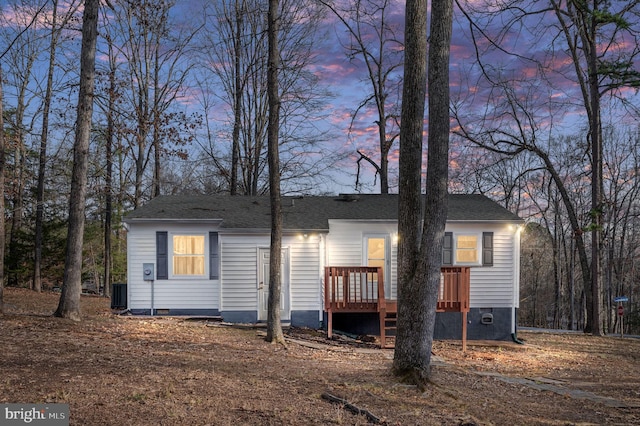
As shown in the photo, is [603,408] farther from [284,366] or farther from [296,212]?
[296,212]

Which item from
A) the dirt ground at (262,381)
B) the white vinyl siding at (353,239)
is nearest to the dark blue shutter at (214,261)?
the dirt ground at (262,381)

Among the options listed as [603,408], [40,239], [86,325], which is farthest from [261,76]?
[603,408]

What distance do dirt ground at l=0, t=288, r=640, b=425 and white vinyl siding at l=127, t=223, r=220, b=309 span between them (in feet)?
8.38

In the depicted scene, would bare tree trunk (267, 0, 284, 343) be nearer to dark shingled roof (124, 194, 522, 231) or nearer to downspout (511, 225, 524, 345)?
dark shingled roof (124, 194, 522, 231)

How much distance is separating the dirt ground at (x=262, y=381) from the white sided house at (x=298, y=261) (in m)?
2.42

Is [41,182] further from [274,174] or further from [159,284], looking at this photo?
[274,174]

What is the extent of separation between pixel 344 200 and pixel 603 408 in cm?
1230

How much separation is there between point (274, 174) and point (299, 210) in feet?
18.7

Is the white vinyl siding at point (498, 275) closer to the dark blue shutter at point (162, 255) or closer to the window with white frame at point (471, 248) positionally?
the window with white frame at point (471, 248)

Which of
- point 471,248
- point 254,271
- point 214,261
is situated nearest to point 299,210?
point 254,271

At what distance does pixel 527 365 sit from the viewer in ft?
41.6

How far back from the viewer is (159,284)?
53.7 feet

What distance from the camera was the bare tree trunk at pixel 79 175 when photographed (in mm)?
12383

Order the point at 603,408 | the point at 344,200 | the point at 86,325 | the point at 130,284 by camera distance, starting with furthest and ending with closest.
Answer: the point at 344,200, the point at 130,284, the point at 86,325, the point at 603,408
